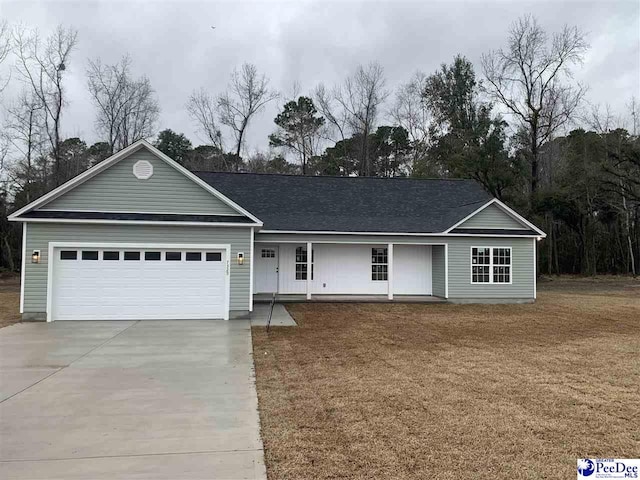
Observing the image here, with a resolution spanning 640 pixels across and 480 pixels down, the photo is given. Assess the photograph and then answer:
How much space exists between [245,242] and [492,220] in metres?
9.39

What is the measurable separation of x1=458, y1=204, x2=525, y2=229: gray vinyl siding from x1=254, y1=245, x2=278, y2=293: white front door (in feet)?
23.6

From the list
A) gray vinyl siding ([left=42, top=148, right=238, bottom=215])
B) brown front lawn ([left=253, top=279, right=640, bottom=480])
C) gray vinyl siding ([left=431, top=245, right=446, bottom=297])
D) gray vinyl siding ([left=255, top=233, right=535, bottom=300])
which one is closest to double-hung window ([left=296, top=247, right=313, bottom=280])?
gray vinyl siding ([left=255, top=233, right=535, bottom=300])

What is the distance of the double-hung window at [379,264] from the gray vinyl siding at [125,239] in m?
6.88

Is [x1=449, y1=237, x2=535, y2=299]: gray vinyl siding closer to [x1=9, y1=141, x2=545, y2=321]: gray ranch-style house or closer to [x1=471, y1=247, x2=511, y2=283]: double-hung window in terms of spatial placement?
[x1=9, y1=141, x2=545, y2=321]: gray ranch-style house

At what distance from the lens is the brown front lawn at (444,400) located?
3992 mm

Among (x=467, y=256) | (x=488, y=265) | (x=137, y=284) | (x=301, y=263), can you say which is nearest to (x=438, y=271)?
(x=467, y=256)

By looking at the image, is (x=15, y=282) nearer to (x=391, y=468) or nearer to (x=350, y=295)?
(x=350, y=295)

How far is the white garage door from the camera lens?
1267cm

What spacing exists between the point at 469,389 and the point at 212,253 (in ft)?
29.2

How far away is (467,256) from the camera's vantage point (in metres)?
17.4

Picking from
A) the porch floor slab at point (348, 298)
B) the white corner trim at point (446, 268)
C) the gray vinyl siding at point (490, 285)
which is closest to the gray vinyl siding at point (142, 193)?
the porch floor slab at point (348, 298)

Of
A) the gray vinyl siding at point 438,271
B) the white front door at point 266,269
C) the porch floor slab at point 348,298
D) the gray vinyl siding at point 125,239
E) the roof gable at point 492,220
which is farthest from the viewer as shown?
the white front door at point 266,269

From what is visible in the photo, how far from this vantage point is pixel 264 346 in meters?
9.19

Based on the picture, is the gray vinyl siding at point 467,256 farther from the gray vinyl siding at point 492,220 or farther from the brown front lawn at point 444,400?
the brown front lawn at point 444,400
